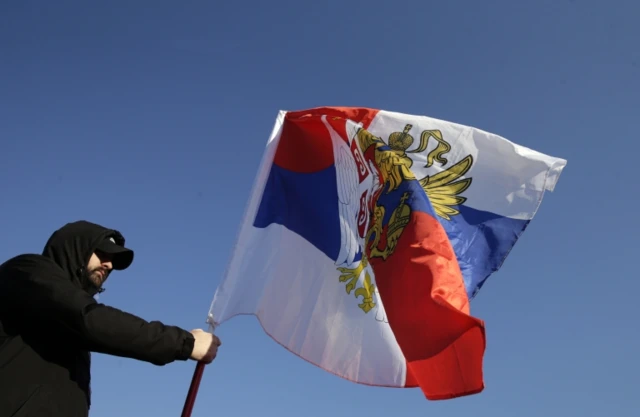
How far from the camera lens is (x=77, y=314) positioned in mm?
3541

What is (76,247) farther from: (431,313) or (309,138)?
(309,138)

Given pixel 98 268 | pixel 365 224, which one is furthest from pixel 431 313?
pixel 98 268

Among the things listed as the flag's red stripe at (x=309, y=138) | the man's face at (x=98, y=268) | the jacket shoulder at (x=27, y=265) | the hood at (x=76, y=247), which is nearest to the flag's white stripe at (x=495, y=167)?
the flag's red stripe at (x=309, y=138)

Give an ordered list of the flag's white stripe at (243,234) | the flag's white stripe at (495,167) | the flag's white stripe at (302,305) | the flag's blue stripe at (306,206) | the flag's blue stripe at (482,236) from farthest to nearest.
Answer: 1. the flag's blue stripe at (306,206)
2. the flag's white stripe at (495,167)
3. the flag's blue stripe at (482,236)
4. the flag's white stripe at (302,305)
5. the flag's white stripe at (243,234)

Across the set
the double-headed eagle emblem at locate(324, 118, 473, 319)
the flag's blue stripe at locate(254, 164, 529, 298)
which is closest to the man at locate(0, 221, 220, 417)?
the double-headed eagle emblem at locate(324, 118, 473, 319)

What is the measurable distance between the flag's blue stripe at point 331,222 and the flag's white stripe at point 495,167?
0.20m

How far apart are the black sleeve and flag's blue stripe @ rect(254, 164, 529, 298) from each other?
374 cm

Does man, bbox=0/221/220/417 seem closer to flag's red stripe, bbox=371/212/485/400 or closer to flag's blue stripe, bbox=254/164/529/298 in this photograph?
flag's red stripe, bbox=371/212/485/400

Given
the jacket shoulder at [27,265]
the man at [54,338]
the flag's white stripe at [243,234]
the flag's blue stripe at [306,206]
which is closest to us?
the man at [54,338]

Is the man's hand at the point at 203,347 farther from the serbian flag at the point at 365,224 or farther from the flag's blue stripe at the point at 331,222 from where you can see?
the flag's blue stripe at the point at 331,222

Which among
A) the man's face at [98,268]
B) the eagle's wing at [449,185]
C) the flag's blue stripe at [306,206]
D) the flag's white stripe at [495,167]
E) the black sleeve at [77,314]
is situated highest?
the flag's white stripe at [495,167]

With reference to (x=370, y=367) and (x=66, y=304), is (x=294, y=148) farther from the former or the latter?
(x=66, y=304)

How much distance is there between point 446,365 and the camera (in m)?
5.35

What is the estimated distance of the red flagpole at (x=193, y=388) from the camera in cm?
474
